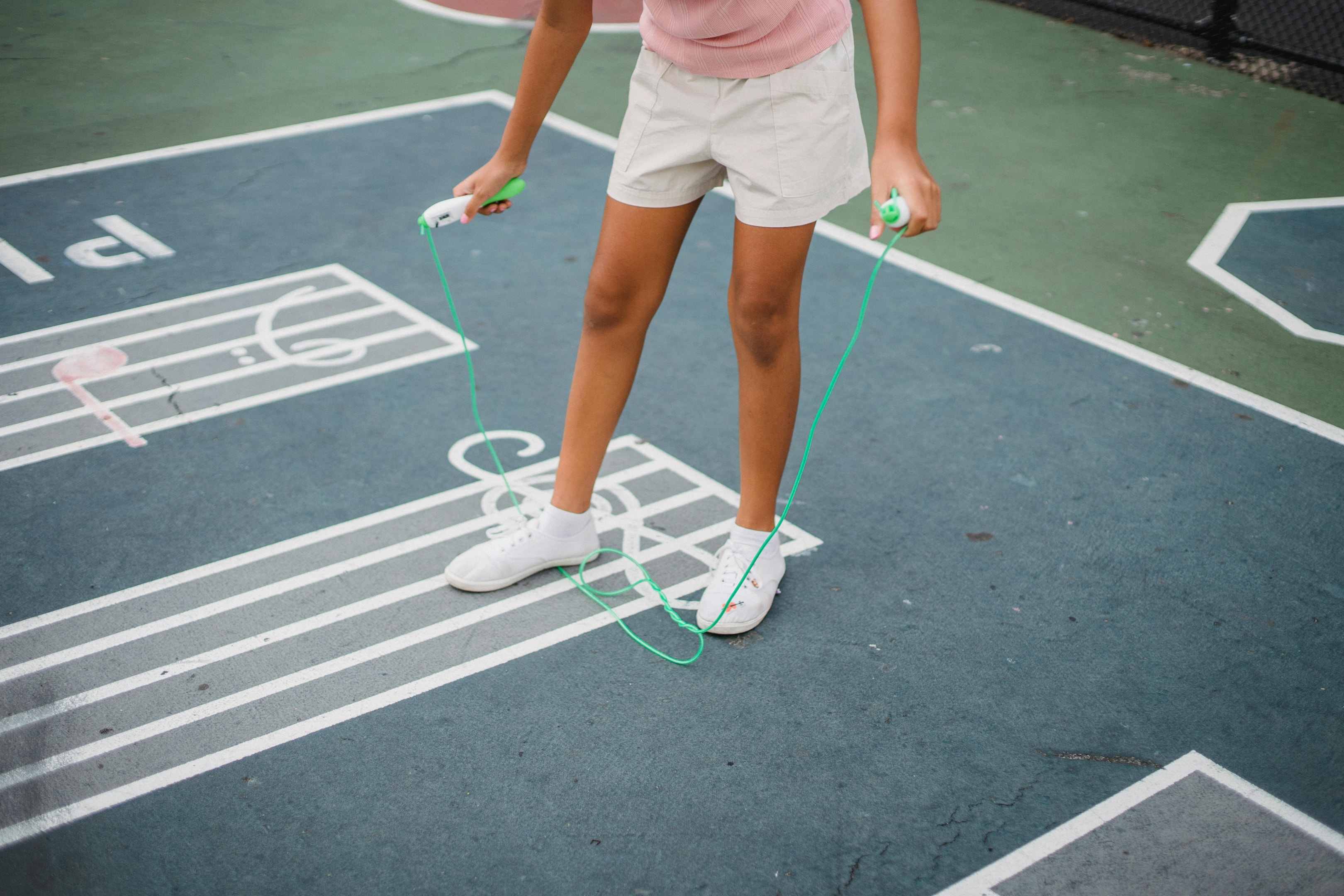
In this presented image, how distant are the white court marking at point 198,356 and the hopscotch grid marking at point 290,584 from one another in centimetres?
82

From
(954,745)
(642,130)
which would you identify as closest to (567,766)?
(954,745)

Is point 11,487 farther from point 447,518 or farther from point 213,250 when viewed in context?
point 213,250

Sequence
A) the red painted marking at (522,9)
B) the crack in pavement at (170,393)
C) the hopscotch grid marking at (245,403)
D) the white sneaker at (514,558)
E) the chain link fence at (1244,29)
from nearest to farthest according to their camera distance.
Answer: the white sneaker at (514,558)
the hopscotch grid marking at (245,403)
the crack in pavement at (170,393)
the chain link fence at (1244,29)
the red painted marking at (522,9)

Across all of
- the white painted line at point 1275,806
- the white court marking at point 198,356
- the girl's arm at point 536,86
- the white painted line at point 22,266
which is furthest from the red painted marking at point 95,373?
the white painted line at point 1275,806

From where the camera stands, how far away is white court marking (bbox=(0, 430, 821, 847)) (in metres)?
2.23

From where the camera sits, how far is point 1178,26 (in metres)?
7.14

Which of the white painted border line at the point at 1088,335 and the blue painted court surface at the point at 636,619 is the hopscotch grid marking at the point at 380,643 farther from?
the white painted border line at the point at 1088,335

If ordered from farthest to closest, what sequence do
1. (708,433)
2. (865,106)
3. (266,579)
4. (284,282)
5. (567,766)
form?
(865,106) < (284,282) < (708,433) < (266,579) < (567,766)

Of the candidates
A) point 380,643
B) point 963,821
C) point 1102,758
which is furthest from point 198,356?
point 1102,758

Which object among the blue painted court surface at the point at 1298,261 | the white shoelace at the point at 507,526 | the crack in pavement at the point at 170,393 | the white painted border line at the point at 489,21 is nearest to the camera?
the white shoelace at the point at 507,526

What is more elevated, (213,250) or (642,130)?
(642,130)

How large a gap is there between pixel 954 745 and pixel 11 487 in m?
2.45

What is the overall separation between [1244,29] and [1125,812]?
6.39 metres

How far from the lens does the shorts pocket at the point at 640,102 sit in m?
2.28
